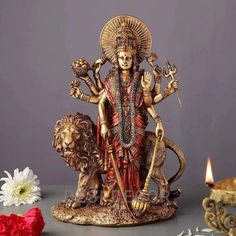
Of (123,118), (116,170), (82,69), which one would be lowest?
(116,170)

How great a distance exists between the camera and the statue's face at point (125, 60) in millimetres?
1732

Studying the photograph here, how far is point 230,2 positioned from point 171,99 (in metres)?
0.39

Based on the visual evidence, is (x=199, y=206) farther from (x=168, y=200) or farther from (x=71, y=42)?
(x=71, y=42)

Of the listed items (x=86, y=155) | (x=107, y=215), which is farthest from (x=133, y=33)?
(x=107, y=215)

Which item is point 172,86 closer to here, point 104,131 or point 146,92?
point 146,92

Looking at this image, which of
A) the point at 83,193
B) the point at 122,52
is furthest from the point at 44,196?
the point at 122,52

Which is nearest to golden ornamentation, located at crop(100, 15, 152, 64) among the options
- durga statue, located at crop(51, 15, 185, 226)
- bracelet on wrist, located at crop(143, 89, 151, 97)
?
durga statue, located at crop(51, 15, 185, 226)

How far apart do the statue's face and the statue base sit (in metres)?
0.36

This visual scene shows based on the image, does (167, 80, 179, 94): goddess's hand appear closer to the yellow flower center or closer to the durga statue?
the durga statue

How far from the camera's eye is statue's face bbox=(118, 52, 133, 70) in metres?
1.73

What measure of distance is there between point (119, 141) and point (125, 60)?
0.69 feet

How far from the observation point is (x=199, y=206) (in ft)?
6.11

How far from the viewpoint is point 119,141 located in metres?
1.72

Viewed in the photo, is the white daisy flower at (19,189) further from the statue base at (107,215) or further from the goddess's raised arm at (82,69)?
the goddess's raised arm at (82,69)
